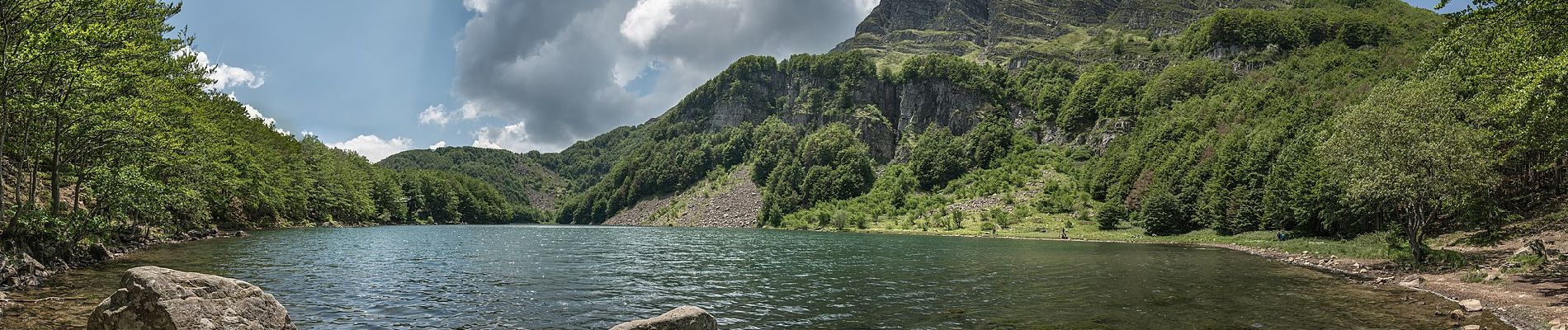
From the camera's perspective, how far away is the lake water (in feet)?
64.7

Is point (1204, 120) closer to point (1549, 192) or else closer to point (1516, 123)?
point (1549, 192)

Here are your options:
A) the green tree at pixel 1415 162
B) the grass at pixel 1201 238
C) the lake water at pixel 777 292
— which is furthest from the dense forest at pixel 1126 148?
the lake water at pixel 777 292

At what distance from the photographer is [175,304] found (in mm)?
12984

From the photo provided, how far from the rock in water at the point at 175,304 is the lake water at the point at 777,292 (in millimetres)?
4049

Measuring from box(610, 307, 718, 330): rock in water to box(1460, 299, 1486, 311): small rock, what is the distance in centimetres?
2406

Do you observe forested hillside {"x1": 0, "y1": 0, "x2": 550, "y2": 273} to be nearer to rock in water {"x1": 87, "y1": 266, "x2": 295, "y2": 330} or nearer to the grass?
rock in water {"x1": 87, "y1": 266, "x2": 295, "y2": 330}

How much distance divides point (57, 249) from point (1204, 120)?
165m

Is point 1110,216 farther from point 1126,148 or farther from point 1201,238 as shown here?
point 1126,148

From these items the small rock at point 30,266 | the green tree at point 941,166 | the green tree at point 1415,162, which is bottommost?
the small rock at point 30,266

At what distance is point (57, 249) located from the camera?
27.6 m

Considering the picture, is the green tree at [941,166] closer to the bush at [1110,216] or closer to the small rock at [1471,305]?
the bush at [1110,216]

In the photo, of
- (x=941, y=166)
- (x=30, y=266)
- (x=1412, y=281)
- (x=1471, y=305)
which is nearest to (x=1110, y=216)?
(x=1412, y=281)

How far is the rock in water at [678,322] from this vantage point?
12391 mm

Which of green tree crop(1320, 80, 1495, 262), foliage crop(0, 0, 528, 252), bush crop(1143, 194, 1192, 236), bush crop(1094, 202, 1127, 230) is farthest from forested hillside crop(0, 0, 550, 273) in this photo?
bush crop(1094, 202, 1127, 230)
